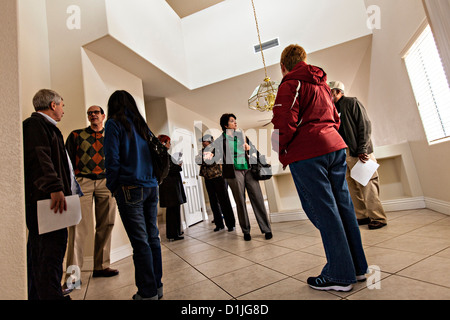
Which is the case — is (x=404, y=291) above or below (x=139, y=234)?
below

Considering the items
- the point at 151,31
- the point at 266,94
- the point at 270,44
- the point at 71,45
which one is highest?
the point at 151,31

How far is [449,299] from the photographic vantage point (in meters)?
1.05

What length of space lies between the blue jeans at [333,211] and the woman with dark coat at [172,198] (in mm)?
2285

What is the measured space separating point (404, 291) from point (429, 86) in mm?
2419

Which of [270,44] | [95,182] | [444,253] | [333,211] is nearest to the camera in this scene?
[333,211]

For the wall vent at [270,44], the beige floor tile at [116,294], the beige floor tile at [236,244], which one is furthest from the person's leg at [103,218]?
the wall vent at [270,44]

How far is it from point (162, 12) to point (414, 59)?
377cm

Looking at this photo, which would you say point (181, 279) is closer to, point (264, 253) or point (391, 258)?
point (264, 253)

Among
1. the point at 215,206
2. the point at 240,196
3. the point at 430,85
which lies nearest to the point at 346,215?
the point at 240,196

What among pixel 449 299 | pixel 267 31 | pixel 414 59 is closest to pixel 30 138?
pixel 449 299

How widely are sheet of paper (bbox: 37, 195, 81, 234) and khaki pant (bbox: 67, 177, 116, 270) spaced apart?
0.88m

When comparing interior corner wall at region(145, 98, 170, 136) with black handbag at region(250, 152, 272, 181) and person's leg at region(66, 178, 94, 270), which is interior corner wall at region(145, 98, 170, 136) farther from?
person's leg at region(66, 178, 94, 270)

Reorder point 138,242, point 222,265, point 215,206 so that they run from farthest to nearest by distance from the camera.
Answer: point 215,206 → point 222,265 → point 138,242

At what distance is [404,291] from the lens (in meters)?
1.18
